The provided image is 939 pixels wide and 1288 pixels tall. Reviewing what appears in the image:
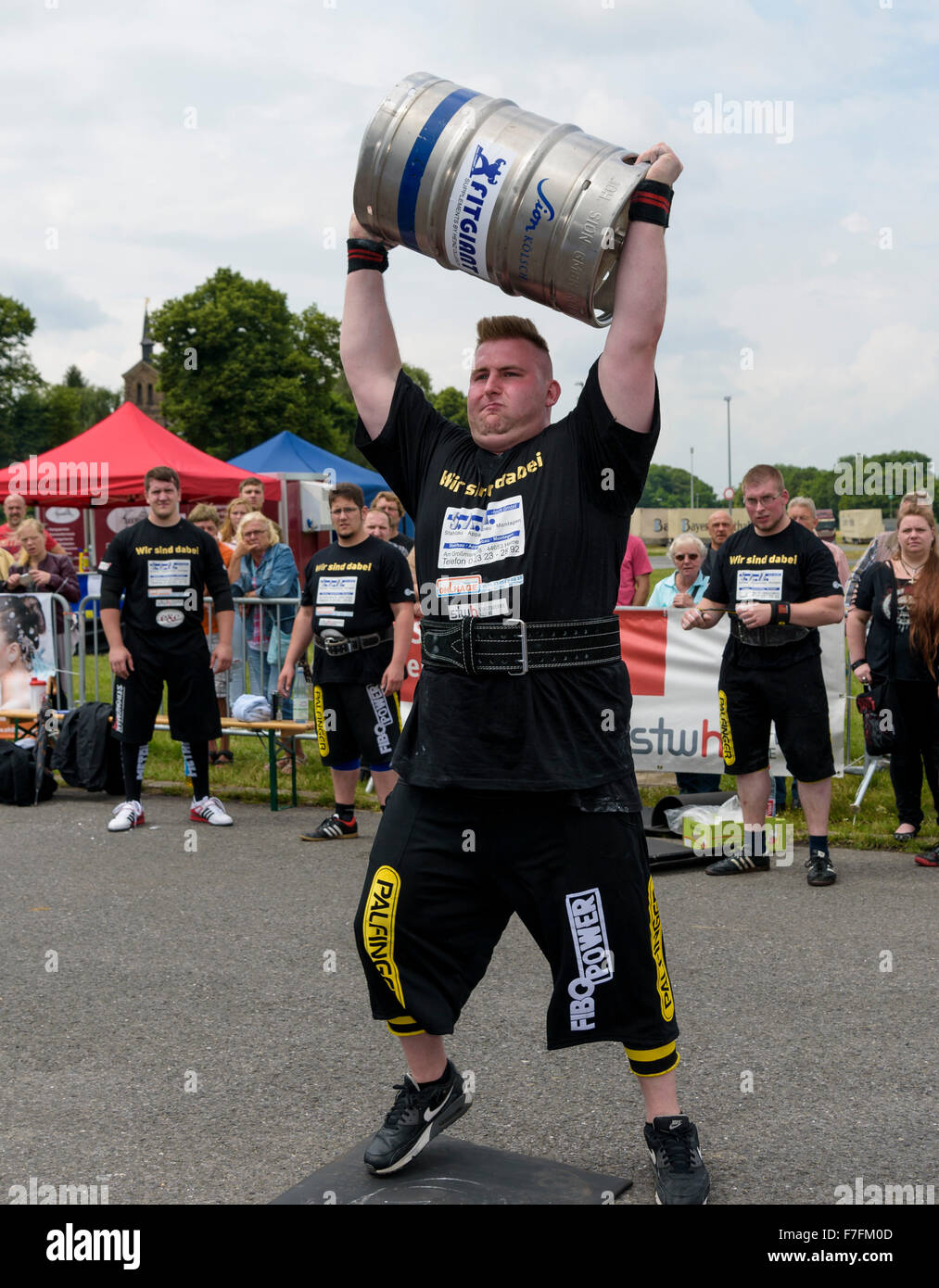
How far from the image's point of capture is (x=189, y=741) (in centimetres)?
810

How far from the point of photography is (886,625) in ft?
24.6

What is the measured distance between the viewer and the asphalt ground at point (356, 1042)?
3336 millimetres

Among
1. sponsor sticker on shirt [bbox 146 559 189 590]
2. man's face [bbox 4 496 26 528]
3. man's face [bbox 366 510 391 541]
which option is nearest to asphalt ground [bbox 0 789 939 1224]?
sponsor sticker on shirt [bbox 146 559 189 590]

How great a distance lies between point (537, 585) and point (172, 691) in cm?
550

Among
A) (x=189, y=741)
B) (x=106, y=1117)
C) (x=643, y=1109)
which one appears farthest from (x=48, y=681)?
(x=643, y=1109)

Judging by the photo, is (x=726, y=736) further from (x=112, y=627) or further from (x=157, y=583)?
(x=112, y=627)

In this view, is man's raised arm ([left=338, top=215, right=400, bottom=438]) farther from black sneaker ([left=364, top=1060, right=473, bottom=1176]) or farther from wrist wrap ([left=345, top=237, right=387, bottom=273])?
black sneaker ([left=364, top=1060, right=473, bottom=1176])

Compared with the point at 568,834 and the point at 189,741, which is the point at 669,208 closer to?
the point at 568,834

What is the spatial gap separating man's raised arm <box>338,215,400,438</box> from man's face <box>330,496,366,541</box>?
13.7 ft

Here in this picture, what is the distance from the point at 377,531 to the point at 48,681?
3160mm

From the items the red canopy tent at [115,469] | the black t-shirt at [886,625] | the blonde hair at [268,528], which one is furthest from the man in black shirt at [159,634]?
the red canopy tent at [115,469]

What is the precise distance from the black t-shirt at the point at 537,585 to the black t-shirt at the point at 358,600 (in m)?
4.32

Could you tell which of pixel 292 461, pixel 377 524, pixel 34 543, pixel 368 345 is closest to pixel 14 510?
pixel 34 543

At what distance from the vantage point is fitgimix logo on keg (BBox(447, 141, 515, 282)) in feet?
9.39
